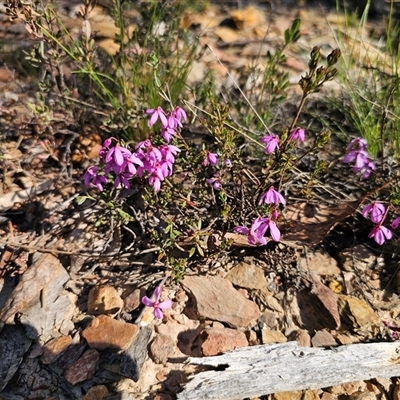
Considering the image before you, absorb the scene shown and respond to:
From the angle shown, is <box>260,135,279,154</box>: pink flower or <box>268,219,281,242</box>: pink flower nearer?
<box>268,219,281,242</box>: pink flower

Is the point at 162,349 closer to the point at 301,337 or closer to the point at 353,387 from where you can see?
the point at 301,337

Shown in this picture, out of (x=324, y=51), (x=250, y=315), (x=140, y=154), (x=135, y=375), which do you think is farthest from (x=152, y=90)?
(x=324, y=51)

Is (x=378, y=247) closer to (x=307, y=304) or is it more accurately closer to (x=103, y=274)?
(x=307, y=304)

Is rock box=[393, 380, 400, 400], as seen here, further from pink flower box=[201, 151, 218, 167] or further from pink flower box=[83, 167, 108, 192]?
pink flower box=[83, 167, 108, 192]

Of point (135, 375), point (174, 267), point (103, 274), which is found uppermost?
point (174, 267)

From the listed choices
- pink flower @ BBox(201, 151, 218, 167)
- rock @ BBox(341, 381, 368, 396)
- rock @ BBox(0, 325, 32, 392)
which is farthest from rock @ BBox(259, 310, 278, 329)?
rock @ BBox(0, 325, 32, 392)

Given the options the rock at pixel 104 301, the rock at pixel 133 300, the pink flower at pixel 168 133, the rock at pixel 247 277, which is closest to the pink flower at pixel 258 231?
the rock at pixel 247 277

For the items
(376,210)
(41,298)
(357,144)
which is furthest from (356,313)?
(41,298)
